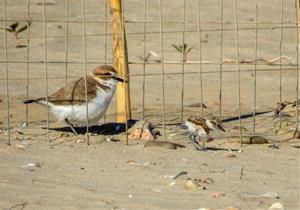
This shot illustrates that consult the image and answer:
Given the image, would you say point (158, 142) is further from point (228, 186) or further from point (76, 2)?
point (76, 2)

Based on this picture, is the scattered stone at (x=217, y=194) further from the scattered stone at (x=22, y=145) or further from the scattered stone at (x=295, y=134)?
the scattered stone at (x=295, y=134)

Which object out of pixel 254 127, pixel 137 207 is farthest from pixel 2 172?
pixel 254 127

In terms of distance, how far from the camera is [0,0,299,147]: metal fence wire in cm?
1114

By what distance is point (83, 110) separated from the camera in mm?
9977

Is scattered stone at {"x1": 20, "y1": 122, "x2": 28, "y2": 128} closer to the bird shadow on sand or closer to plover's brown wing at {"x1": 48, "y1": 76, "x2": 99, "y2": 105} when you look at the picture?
the bird shadow on sand

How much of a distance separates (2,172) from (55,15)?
1168cm

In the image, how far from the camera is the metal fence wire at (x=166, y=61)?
11141mm

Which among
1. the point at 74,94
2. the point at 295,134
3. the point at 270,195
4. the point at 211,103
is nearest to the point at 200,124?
the point at 295,134

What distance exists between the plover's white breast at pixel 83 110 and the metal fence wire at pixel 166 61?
23 centimetres

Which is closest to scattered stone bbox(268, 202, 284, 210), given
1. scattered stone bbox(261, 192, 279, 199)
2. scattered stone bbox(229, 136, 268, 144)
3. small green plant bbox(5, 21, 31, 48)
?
scattered stone bbox(261, 192, 279, 199)

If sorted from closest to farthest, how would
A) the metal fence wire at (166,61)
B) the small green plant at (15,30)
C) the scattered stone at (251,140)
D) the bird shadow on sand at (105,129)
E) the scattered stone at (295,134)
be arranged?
the scattered stone at (251,140), the scattered stone at (295,134), the bird shadow on sand at (105,129), the metal fence wire at (166,61), the small green plant at (15,30)

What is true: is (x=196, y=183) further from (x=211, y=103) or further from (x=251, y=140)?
(x=211, y=103)

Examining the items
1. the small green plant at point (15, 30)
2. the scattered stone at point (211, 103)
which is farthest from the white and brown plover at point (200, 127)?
the small green plant at point (15, 30)

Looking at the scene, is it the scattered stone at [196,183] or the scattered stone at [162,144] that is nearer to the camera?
the scattered stone at [196,183]
